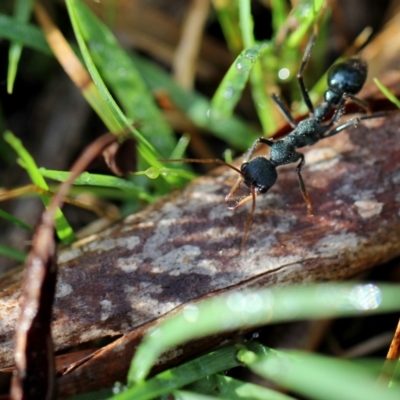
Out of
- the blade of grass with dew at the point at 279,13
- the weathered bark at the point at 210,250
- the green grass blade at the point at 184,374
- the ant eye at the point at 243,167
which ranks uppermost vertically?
the blade of grass with dew at the point at 279,13

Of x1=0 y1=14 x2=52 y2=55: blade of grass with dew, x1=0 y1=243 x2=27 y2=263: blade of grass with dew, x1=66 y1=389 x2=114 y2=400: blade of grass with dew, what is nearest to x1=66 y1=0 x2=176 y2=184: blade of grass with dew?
x1=0 y1=14 x2=52 y2=55: blade of grass with dew

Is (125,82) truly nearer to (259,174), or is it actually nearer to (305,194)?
(259,174)

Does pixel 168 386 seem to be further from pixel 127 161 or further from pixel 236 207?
pixel 127 161

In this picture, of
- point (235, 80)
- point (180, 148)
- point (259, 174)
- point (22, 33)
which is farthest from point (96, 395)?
point (22, 33)

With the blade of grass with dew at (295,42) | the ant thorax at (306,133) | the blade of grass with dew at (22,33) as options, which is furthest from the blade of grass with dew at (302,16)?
the blade of grass with dew at (22,33)

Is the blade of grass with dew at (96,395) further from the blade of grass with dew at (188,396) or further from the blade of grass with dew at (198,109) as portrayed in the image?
the blade of grass with dew at (198,109)

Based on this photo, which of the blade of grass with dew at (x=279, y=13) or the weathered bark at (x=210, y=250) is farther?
the blade of grass with dew at (x=279, y=13)

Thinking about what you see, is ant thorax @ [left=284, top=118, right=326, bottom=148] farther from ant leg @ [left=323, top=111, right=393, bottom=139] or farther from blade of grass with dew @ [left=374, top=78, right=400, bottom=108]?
blade of grass with dew @ [left=374, top=78, right=400, bottom=108]
